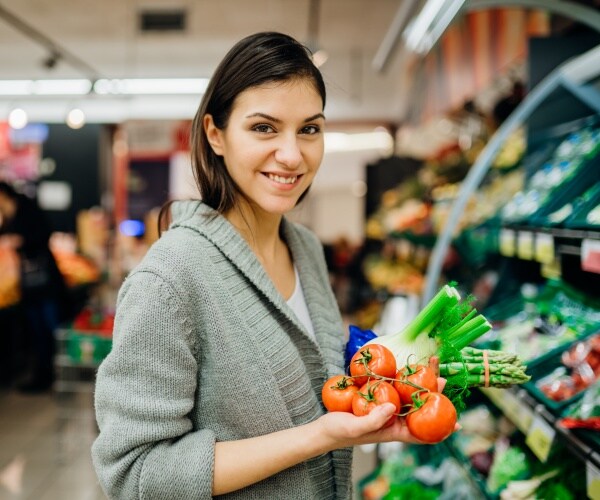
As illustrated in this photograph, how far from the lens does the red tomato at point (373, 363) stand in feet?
4.04

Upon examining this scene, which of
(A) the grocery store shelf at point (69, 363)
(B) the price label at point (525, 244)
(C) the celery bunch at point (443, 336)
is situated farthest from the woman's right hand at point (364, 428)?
(A) the grocery store shelf at point (69, 363)

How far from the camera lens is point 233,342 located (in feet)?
4.05

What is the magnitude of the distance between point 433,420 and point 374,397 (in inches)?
4.6

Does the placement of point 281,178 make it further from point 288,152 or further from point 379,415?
point 379,415

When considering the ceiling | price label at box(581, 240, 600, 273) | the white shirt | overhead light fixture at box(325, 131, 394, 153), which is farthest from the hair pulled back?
overhead light fixture at box(325, 131, 394, 153)

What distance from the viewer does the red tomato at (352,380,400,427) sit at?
1136 mm

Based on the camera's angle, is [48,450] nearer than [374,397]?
No

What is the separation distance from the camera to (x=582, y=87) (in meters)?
2.18

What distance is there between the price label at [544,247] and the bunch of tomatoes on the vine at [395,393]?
0.96m

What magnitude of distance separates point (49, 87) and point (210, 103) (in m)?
10.8

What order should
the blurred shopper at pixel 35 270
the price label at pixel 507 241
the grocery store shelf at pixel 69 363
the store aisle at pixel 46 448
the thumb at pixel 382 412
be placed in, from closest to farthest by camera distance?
the thumb at pixel 382 412 → the price label at pixel 507 241 → the store aisle at pixel 46 448 → the grocery store shelf at pixel 69 363 → the blurred shopper at pixel 35 270

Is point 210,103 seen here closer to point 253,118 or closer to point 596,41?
point 253,118

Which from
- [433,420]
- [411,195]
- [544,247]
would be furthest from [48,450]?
[433,420]

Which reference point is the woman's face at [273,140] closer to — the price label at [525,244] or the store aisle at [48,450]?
Answer: the price label at [525,244]
